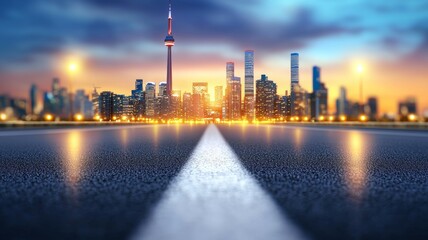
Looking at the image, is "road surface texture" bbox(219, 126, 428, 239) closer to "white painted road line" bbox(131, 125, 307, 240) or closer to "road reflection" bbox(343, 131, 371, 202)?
"road reflection" bbox(343, 131, 371, 202)

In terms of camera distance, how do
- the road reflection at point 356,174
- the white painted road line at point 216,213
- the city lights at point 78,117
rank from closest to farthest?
the white painted road line at point 216,213
the road reflection at point 356,174
the city lights at point 78,117

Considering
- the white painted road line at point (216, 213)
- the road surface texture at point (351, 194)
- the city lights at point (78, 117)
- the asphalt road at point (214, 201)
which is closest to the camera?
the white painted road line at point (216, 213)

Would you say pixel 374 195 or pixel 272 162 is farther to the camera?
pixel 272 162

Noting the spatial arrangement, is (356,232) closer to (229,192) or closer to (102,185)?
(229,192)

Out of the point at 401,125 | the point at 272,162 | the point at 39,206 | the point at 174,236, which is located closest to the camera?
the point at 174,236

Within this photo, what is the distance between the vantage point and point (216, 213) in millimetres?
5422

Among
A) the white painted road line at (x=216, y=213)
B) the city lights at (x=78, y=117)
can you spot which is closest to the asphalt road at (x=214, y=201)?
the white painted road line at (x=216, y=213)

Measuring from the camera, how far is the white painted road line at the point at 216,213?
4.46 m

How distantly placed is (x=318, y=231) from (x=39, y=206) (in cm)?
324

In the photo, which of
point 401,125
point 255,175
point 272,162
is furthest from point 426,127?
point 255,175

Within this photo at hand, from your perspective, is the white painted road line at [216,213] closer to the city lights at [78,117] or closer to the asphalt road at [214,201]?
the asphalt road at [214,201]

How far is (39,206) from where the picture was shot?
233 inches

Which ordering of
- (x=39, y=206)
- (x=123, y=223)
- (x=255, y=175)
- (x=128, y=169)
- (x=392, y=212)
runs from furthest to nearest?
(x=128, y=169)
(x=255, y=175)
(x=39, y=206)
(x=392, y=212)
(x=123, y=223)

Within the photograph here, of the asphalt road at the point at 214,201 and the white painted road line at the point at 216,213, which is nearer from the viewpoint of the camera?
the white painted road line at the point at 216,213
